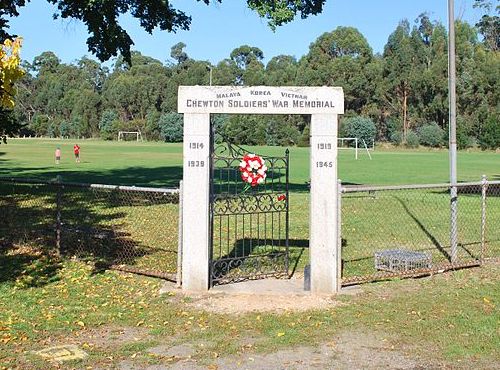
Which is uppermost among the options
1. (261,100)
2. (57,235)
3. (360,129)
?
(360,129)

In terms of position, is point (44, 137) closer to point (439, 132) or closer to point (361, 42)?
point (361, 42)

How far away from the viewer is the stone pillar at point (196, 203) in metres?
8.83

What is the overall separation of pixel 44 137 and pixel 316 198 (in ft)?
406

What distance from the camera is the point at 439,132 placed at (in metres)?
73.2

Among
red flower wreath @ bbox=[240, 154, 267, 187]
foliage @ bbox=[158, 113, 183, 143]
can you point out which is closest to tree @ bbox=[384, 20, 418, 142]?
foliage @ bbox=[158, 113, 183, 143]

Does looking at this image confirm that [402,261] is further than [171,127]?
No

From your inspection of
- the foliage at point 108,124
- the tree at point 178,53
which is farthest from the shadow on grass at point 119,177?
the tree at point 178,53

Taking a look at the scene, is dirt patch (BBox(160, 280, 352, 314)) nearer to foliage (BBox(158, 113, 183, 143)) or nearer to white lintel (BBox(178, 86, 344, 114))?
white lintel (BBox(178, 86, 344, 114))

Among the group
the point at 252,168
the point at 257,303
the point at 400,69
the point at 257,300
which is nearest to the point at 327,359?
the point at 257,303

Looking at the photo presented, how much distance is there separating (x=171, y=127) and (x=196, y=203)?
8805 cm

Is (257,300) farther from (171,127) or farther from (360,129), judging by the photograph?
(171,127)

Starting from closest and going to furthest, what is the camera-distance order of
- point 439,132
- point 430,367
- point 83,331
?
1. point 430,367
2. point 83,331
3. point 439,132

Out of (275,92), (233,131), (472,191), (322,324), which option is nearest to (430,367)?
(322,324)

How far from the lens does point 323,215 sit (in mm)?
8852
